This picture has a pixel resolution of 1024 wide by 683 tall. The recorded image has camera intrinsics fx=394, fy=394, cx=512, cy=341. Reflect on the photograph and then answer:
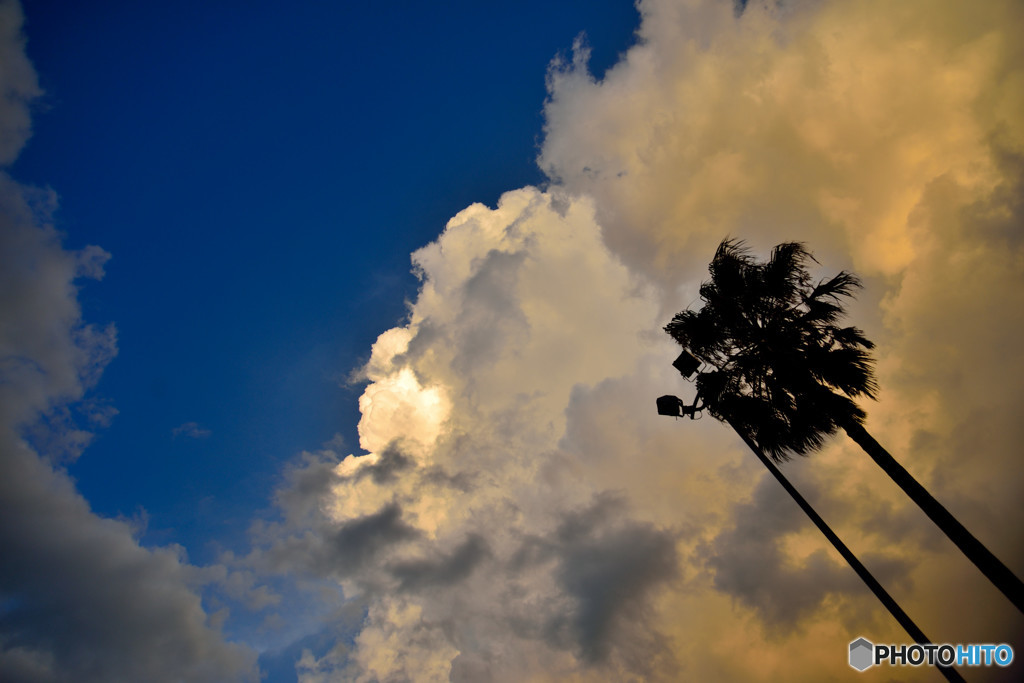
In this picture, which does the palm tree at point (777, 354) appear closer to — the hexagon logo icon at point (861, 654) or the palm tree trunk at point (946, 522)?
the palm tree trunk at point (946, 522)

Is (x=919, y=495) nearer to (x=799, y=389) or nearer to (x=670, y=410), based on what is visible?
(x=799, y=389)

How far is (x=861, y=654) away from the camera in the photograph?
8.66 metres

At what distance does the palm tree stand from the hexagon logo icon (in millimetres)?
4009

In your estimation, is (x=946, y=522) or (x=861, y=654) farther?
(x=861, y=654)

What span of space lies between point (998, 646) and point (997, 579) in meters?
5.15

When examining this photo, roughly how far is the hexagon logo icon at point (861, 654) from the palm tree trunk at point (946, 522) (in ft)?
11.3

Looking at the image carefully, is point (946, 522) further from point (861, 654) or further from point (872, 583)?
point (861, 654)

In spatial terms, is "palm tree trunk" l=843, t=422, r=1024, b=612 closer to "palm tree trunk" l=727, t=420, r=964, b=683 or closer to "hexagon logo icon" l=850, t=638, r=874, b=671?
"palm tree trunk" l=727, t=420, r=964, b=683

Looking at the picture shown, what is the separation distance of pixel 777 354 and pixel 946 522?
422 centimetres


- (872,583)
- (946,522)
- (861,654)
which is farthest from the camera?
(861,654)

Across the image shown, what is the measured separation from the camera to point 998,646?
29.5ft

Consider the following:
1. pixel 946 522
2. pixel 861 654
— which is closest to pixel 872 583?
pixel 946 522

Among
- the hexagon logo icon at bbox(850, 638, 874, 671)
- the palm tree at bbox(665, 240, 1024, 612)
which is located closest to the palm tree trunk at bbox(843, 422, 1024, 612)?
the palm tree at bbox(665, 240, 1024, 612)

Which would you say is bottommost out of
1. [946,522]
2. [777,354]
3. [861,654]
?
[861,654]
